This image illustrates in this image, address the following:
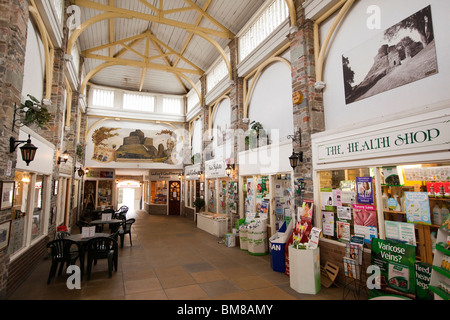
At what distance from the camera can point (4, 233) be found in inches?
163

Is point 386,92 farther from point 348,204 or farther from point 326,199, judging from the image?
point 326,199

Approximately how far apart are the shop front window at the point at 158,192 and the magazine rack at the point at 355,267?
14.0m

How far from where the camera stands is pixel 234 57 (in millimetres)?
9641

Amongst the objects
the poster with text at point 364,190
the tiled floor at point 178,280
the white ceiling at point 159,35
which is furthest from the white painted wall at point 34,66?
the poster with text at point 364,190

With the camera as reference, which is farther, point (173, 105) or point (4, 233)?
point (173, 105)

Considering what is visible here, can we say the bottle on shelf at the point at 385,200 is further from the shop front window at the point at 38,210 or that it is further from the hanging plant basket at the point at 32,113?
the shop front window at the point at 38,210

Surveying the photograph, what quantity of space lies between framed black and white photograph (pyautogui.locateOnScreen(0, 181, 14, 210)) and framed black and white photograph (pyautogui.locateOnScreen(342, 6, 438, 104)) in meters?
6.26

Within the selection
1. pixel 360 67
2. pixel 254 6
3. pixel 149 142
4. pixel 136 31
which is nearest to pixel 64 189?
pixel 149 142

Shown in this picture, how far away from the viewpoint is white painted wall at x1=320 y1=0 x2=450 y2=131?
3744 mm

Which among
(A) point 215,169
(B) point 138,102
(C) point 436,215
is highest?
(B) point 138,102

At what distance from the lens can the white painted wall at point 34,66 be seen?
220 inches

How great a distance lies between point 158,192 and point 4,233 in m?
13.3

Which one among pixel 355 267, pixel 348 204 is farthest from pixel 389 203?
pixel 355 267
